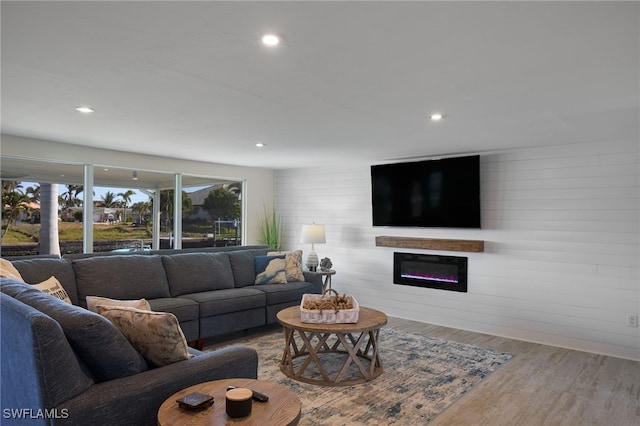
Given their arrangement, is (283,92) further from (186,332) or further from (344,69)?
(186,332)

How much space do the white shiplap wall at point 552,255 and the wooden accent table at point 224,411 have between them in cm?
388

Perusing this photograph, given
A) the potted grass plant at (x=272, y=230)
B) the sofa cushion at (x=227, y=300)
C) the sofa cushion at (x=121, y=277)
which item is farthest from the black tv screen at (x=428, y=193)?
the sofa cushion at (x=121, y=277)

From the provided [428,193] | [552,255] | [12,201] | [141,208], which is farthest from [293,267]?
[12,201]

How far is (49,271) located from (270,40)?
10.5ft

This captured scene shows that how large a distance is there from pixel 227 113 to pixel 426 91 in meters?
1.60

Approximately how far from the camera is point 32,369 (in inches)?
63.8

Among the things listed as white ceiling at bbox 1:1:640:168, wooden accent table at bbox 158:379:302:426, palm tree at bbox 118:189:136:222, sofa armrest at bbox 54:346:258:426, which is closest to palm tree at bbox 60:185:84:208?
palm tree at bbox 118:189:136:222

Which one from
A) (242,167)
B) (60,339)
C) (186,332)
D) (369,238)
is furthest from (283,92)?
(242,167)

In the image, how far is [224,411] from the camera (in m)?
1.74

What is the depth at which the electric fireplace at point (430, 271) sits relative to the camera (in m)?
5.39

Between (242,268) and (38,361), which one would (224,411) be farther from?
(242,268)

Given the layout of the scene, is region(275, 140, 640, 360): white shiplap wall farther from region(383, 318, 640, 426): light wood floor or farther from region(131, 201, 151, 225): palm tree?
region(131, 201, 151, 225): palm tree

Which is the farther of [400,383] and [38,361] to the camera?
[400,383]

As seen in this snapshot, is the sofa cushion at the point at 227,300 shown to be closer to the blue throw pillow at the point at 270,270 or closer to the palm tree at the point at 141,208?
the blue throw pillow at the point at 270,270
